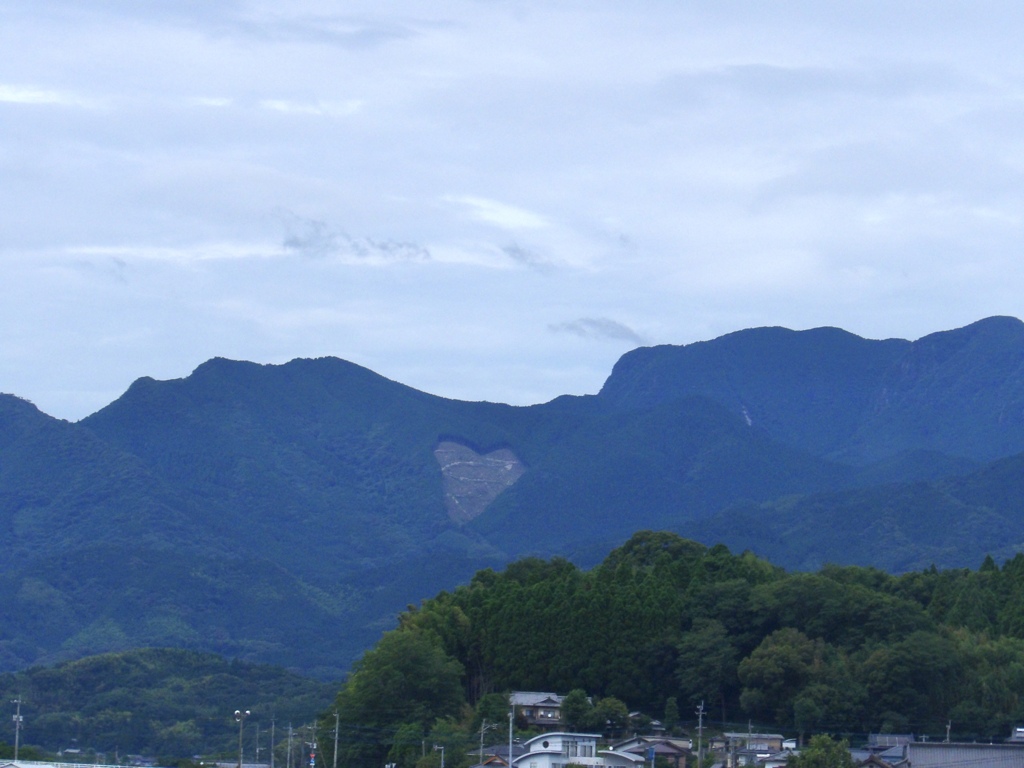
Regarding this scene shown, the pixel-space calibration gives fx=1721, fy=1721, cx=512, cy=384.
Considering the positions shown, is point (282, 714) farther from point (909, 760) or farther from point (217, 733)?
point (909, 760)

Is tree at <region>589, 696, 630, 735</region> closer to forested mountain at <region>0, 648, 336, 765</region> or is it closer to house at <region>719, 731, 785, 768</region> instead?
house at <region>719, 731, 785, 768</region>

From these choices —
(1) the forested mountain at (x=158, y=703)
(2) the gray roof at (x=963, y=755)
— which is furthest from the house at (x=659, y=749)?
(1) the forested mountain at (x=158, y=703)

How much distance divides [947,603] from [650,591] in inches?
552

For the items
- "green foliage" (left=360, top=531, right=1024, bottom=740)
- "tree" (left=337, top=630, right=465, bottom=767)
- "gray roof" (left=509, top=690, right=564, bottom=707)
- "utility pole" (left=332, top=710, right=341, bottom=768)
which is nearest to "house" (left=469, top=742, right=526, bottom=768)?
"green foliage" (left=360, top=531, right=1024, bottom=740)

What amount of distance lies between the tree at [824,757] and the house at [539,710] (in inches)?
530

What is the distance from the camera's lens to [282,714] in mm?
108375

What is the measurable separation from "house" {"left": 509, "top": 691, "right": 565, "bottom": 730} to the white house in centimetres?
559

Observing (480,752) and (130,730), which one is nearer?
(480,752)

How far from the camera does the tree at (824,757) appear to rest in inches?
1875

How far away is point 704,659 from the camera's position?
62531mm

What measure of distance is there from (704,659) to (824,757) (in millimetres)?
14910

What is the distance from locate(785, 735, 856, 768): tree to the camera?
47625 millimetres

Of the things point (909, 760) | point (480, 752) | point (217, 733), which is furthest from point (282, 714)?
point (909, 760)

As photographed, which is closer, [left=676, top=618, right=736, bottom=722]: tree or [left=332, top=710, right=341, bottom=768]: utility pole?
[left=332, top=710, right=341, bottom=768]: utility pole
